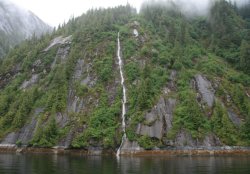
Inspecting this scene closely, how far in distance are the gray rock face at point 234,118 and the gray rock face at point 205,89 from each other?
6010 millimetres

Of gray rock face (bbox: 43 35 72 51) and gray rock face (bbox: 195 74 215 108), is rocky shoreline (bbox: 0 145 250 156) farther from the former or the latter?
gray rock face (bbox: 43 35 72 51)

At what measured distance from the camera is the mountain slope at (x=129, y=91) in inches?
3501

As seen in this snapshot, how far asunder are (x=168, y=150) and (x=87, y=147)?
22.6 metres

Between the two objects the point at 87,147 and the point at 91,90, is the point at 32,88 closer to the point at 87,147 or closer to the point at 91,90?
the point at 91,90

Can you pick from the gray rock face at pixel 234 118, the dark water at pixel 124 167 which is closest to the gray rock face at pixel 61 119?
the dark water at pixel 124 167

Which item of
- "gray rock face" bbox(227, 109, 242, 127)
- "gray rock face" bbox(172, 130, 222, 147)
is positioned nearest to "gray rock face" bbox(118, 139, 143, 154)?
"gray rock face" bbox(172, 130, 222, 147)

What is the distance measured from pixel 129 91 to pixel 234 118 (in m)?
34.4

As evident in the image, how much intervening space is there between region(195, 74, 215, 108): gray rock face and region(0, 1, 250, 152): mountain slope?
32cm

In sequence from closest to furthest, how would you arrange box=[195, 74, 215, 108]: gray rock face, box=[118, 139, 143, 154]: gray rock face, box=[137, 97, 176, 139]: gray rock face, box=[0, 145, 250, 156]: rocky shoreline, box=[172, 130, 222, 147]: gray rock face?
1. box=[0, 145, 250, 156]: rocky shoreline
2. box=[118, 139, 143, 154]: gray rock face
3. box=[172, 130, 222, 147]: gray rock face
4. box=[137, 97, 176, 139]: gray rock face
5. box=[195, 74, 215, 108]: gray rock face

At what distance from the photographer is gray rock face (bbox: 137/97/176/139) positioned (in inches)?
3451

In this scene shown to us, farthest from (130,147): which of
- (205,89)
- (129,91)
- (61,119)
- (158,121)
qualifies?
(205,89)

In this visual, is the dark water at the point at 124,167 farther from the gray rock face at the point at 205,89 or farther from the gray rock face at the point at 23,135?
the gray rock face at the point at 205,89

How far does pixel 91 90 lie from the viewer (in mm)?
107250

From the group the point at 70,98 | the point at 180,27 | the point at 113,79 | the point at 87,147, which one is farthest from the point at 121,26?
the point at 87,147
